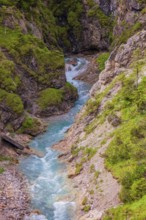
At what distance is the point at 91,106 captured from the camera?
66812mm

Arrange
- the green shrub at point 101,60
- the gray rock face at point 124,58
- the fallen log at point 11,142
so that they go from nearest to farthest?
the fallen log at point 11,142, the gray rock face at point 124,58, the green shrub at point 101,60

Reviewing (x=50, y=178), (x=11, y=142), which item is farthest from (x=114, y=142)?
(x=11, y=142)

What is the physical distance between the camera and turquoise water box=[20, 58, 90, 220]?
143 ft

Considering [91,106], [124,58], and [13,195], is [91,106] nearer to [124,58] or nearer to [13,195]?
[124,58]

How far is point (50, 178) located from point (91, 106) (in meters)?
18.1

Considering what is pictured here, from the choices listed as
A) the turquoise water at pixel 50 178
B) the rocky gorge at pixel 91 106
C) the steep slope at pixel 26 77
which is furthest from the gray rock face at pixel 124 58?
the steep slope at pixel 26 77

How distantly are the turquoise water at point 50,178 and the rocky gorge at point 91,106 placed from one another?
50.3 inches

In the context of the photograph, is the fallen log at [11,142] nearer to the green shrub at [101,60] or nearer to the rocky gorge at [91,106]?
the rocky gorge at [91,106]

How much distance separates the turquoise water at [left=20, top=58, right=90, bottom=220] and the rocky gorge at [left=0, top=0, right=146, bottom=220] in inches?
50.3

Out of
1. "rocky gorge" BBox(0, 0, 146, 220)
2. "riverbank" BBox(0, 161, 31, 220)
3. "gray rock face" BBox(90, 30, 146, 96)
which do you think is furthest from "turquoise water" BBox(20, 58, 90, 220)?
"gray rock face" BBox(90, 30, 146, 96)

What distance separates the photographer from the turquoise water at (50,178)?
43.6 metres

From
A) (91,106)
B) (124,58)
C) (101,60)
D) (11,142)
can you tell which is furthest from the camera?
(101,60)

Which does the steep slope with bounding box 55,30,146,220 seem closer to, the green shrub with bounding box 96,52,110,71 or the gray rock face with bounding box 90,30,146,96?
the gray rock face with bounding box 90,30,146,96

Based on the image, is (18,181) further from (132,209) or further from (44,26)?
(44,26)
